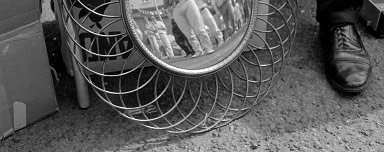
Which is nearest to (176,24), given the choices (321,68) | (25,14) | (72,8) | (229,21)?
(229,21)

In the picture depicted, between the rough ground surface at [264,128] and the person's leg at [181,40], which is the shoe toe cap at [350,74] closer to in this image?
the rough ground surface at [264,128]

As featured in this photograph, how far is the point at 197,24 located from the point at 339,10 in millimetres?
680

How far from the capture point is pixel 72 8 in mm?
1576

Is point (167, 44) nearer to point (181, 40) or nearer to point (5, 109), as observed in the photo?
point (181, 40)

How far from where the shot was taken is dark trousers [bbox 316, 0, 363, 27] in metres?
1.96

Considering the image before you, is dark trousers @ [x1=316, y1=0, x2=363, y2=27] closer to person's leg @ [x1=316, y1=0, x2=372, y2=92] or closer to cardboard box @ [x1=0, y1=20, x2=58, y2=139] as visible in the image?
person's leg @ [x1=316, y1=0, x2=372, y2=92]

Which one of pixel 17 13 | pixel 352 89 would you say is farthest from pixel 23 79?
pixel 352 89

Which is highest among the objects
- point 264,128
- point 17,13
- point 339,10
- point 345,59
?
point 17,13

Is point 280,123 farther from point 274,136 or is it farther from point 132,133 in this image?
point 132,133

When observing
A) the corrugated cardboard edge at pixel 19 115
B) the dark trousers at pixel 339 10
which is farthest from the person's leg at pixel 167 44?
the dark trousers at pixel 339 10

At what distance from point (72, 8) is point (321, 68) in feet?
2.98

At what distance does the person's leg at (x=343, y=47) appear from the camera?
5.94ft

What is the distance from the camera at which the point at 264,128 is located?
1.68 metres

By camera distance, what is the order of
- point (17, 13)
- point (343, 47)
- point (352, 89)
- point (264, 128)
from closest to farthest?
point (17, 13), point (264, 128), point (352, 89), point (343, 47)
